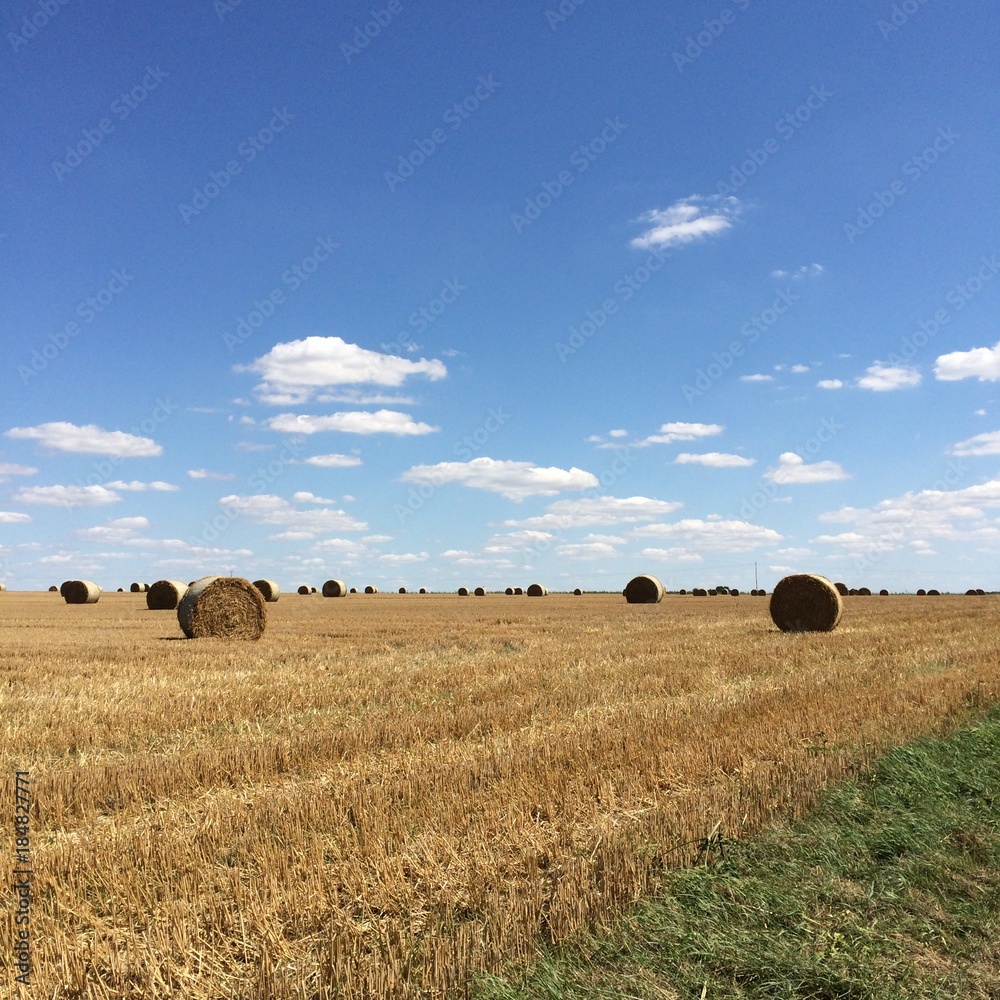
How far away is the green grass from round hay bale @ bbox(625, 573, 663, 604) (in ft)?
135

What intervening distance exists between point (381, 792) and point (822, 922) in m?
3.39

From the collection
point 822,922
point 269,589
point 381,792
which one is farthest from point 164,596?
point 822,922

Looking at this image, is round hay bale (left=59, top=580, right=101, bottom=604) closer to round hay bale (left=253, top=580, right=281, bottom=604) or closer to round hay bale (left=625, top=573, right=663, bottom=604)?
round hay bale (left=253, top=580, right=281, bottom=604)

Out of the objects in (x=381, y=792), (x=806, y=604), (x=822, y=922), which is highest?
(x=806, y=604)

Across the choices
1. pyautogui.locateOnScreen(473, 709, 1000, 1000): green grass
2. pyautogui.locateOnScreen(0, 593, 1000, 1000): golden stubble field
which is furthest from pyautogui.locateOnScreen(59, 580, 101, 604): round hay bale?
pyautogui.locateOnScreen(473, 709, 1000, 1000): green grass

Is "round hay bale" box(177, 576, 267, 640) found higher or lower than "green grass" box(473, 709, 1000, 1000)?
higher

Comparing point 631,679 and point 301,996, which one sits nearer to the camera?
point 301,996

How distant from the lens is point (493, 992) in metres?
3.57

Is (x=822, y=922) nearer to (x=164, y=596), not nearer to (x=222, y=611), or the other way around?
(x=222, y=611)

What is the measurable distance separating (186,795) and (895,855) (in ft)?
17.7

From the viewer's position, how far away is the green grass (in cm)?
366

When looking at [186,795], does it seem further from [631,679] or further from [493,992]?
[631,679]

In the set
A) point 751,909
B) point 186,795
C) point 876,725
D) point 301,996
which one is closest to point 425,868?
point 301,996

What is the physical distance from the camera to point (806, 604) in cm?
2327
